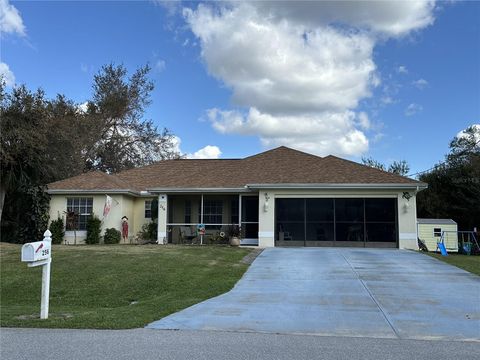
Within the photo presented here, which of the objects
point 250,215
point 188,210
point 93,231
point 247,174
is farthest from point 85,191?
point 250,215

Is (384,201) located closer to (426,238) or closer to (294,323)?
(426,238)

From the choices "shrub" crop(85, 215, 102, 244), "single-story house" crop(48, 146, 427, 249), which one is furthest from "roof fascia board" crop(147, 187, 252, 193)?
"shrub" crop(85, 215, 102, 244)

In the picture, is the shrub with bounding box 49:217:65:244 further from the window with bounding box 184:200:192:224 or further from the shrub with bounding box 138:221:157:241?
the window with bounding box 184:200:192:224

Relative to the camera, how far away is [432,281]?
1309 cm

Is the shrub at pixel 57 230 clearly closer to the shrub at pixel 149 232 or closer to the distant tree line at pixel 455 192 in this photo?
the shrub at pixel 149 232

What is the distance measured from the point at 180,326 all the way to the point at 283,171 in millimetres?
17768

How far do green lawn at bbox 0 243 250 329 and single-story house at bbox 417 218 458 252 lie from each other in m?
18.3

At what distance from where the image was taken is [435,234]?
3231 centimetres

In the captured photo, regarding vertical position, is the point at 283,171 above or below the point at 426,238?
above

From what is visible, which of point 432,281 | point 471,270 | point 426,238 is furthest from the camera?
point 426,238

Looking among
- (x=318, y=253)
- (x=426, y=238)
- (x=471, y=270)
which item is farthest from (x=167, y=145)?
(x=471, y=270)

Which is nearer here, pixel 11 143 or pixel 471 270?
pixel 471 270

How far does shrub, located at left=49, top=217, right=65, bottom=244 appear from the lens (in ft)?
82.2

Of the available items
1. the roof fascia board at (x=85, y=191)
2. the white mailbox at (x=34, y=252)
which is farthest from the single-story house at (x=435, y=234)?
the white mailbox at (x=34, y=252)
